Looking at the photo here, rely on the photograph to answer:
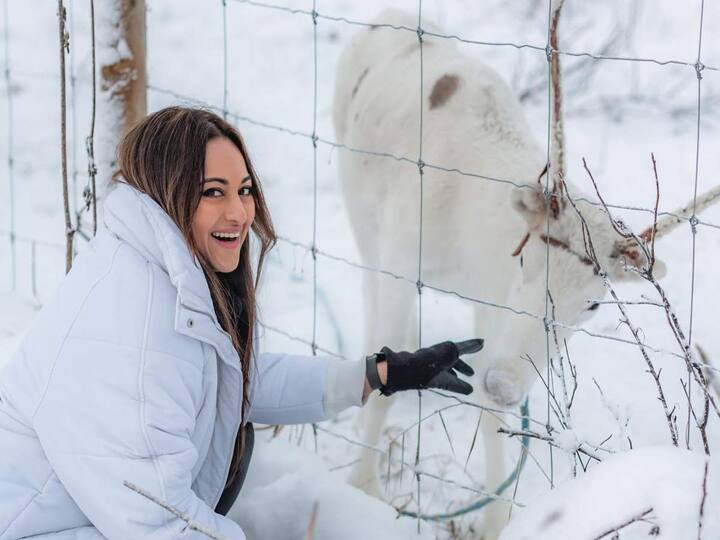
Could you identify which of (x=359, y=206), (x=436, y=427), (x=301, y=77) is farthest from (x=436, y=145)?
(x=301, y=77)

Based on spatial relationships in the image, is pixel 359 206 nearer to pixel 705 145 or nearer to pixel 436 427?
pixel 436 427

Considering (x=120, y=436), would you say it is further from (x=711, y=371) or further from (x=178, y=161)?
(x=711, y=371)

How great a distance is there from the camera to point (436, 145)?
134 inches

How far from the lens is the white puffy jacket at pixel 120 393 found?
6.06 ft

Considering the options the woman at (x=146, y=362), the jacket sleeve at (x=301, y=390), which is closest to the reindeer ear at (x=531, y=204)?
the jacket sleeve at (x=301, y=390)

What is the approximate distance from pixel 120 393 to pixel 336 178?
4747mm

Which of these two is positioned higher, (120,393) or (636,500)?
(120,393)

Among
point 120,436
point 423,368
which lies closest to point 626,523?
point 120,436

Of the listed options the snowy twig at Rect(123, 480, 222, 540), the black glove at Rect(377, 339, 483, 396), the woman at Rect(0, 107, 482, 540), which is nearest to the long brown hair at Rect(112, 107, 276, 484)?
the woman at Rect(0, 107, 482, 540)

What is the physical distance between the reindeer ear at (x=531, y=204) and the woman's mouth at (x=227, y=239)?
92 centimetres

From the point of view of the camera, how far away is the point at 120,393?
185cm

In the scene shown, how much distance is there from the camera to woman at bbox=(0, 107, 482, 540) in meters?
1.85

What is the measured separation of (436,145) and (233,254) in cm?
142

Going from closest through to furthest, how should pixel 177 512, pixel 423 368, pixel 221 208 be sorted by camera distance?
pixel 177 512
pixel 221 208
pixel 423 368
